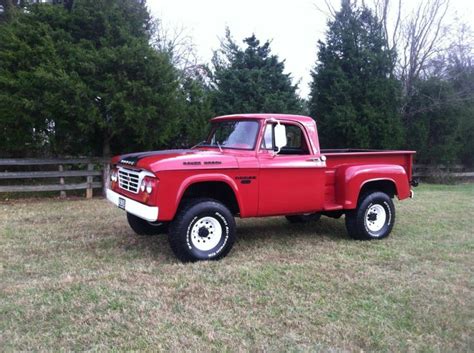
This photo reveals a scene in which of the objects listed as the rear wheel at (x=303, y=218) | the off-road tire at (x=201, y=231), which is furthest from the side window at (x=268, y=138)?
the rear wheel at (x=303, y=218)

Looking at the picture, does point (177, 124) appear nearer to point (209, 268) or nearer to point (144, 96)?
point (144, 96)

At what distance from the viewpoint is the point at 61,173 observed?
37.2 feet

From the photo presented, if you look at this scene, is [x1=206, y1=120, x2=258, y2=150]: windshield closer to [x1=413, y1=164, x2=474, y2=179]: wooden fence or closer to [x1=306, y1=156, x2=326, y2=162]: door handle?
[x1=306, y1=156, x2=326, y2=162]: door handle

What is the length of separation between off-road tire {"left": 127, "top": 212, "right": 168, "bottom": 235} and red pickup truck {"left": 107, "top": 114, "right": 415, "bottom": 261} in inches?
0.6

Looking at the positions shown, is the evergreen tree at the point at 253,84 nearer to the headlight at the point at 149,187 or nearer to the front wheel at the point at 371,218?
the front wheel at the point at 371,218

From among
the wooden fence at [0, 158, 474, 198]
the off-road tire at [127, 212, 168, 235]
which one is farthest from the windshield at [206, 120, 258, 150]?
the wooden fence at [0, 158, 474, 198]

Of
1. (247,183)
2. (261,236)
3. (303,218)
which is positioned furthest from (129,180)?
(303,218)

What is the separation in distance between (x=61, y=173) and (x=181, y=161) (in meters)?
7.14

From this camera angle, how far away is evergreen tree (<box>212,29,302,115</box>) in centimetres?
1516

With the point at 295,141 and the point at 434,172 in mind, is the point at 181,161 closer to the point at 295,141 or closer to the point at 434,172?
the point at 295,141

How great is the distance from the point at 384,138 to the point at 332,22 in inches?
205

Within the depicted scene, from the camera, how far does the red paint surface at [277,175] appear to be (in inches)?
209

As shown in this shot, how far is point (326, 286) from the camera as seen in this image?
4.77 meters

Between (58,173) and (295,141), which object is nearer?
(295,141)
